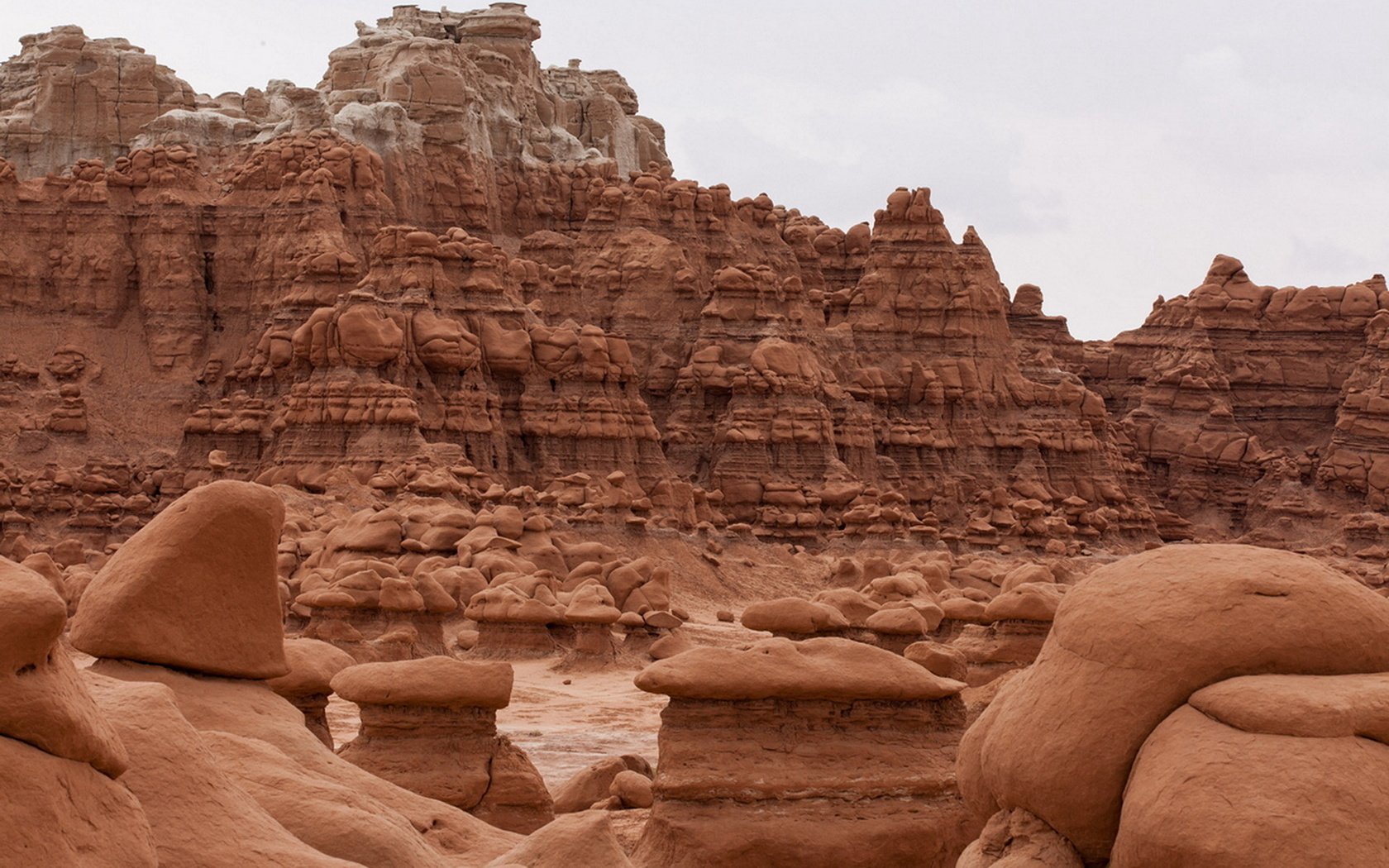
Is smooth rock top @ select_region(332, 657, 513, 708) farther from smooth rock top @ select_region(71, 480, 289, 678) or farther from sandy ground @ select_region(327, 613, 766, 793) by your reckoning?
smooth rock top @ select_region(71, 480, 289, 678)

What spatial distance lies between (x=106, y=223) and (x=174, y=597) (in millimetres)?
55241

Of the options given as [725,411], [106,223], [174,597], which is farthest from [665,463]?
[174,597]

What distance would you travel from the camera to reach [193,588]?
11352 mm

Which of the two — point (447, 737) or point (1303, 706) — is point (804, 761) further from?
point (1303, 706)

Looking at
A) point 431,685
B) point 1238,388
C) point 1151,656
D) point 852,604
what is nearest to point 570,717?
point 852,604

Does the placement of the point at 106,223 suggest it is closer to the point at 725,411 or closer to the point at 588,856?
the point at 725,411

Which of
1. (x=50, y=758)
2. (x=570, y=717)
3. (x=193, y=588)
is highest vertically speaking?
(x=193, y=588)

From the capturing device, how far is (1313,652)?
7707mm

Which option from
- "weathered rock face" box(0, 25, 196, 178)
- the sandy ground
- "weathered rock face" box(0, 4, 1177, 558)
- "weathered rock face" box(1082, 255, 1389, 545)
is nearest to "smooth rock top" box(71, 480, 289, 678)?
the sandy ground

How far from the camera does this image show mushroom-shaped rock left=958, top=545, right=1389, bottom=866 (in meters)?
7.72

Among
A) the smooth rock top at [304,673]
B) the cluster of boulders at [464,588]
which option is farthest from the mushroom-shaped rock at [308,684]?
the cluster of boulders at [464,588]

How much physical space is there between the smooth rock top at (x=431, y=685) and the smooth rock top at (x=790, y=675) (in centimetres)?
218

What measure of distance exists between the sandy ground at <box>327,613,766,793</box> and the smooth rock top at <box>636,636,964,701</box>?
432 cm

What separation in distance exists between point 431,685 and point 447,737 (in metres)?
0.43
